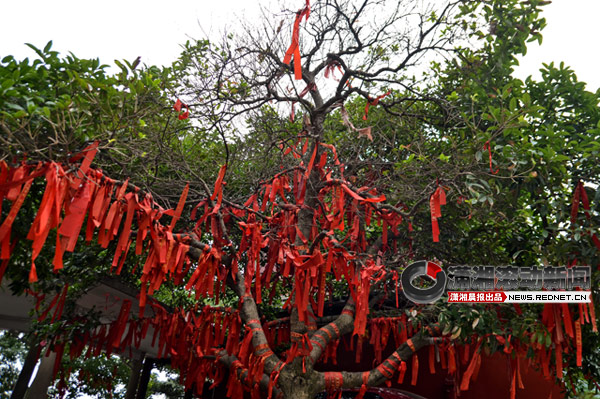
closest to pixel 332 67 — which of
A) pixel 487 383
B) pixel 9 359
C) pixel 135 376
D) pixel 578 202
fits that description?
pixel 578 202

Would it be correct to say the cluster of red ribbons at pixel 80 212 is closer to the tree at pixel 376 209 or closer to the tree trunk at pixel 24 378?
the tree at pixel 376 209

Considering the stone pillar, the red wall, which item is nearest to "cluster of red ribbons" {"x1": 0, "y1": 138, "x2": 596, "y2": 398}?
the red wall

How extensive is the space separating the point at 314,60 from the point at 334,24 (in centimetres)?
56

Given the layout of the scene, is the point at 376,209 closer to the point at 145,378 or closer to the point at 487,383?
the point at 487,383

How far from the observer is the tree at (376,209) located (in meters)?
4.32

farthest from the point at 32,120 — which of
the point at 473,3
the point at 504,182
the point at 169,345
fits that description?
the point at 473,3

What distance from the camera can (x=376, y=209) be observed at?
519 cm

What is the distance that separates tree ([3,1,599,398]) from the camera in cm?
432

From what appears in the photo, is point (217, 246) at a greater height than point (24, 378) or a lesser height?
greater

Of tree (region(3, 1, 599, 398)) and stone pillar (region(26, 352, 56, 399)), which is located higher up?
tree (region(3, 1, 599, 398))

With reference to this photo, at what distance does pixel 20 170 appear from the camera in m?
2.99

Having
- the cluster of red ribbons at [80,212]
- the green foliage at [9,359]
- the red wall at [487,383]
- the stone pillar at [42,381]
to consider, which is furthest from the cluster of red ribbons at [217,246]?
the green foliage at [9,359]

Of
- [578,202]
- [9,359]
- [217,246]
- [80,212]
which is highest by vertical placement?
[578,202]

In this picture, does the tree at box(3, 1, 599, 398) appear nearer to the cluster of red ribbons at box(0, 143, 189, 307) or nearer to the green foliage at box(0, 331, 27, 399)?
the cluster of red ribbons at box(0, 143, 189, 307)
